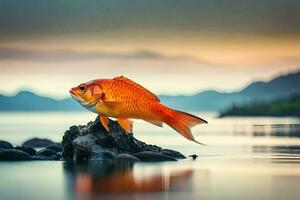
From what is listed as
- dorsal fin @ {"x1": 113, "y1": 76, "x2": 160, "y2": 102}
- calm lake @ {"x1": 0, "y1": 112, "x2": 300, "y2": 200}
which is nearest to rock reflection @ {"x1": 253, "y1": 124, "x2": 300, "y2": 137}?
calm lake @ {"x1": 0, "y1": 112, "x2": 300, "y2": 200}

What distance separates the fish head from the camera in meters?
4.80

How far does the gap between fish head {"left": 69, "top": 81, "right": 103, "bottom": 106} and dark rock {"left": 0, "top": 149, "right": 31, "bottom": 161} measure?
2960 millimetres

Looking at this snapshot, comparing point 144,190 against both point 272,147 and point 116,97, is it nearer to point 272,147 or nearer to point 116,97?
point 116,97

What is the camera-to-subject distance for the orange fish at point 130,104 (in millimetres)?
4738

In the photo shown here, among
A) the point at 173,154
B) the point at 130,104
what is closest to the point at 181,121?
the point at 130,104

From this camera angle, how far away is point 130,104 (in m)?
4.77

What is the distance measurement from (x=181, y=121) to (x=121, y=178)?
6.23 feet

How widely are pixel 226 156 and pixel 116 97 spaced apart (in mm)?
3297

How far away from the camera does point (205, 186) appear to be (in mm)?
6230

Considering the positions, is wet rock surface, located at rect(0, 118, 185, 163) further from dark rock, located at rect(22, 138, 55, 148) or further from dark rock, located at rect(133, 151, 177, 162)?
dark rock, located at rect(22, 138, 55, 148)

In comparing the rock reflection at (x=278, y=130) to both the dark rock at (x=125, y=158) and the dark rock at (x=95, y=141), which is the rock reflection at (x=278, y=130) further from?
the dark rock at (x=125, y=158)

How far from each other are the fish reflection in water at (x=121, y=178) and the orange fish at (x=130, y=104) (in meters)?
1.24

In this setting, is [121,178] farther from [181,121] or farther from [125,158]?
[181,121]

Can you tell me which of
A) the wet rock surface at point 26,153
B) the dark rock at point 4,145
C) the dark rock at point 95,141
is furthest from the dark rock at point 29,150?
the dark rock at point 95,141
